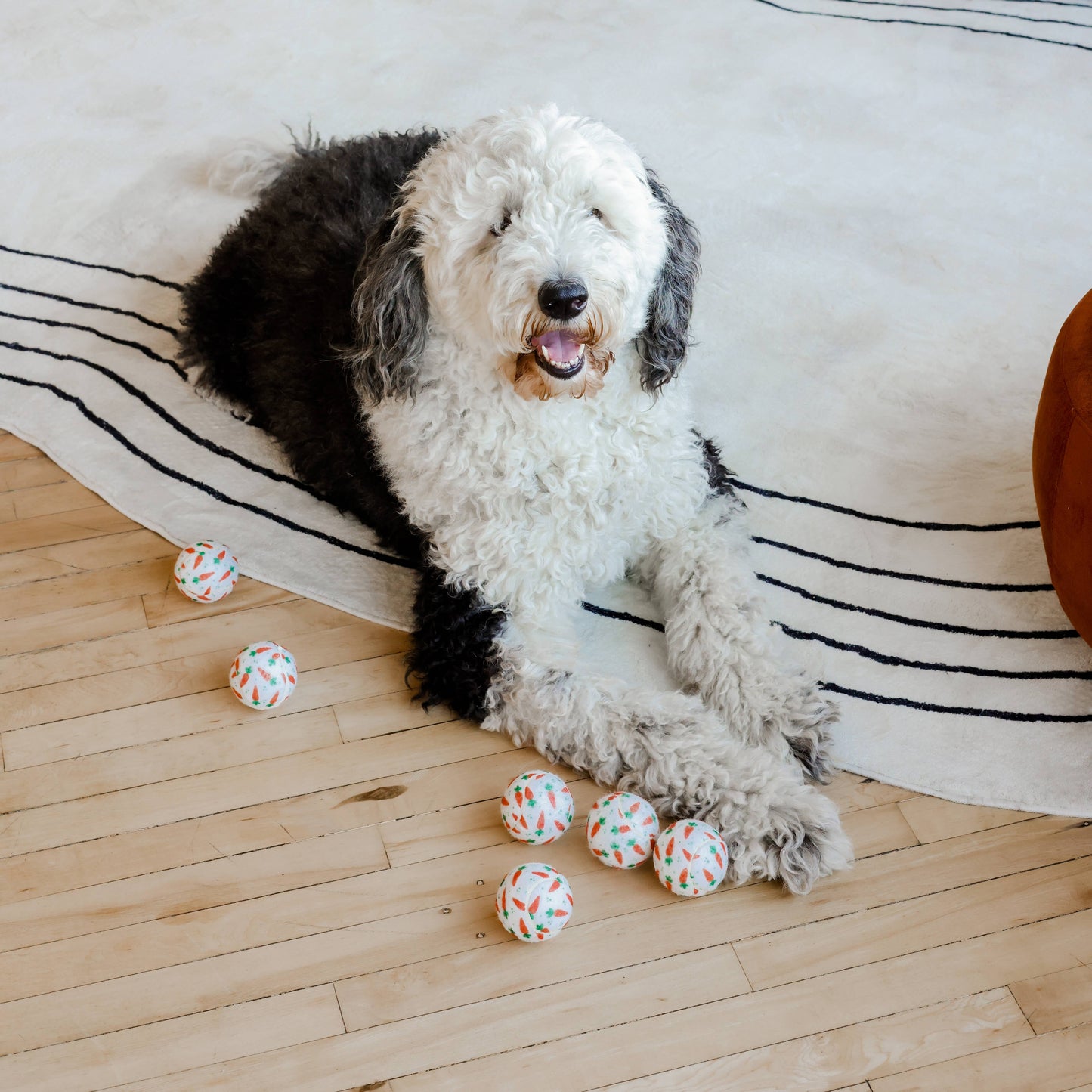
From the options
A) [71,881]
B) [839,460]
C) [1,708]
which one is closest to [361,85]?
[839,460]

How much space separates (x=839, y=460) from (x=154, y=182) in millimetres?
2253

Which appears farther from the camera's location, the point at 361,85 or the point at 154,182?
the point at 361,85

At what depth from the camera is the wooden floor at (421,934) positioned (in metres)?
→ 1.64

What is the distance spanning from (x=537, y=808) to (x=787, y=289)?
1.68 metres

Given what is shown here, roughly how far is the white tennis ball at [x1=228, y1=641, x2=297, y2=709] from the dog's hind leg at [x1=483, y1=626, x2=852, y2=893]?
402 mm

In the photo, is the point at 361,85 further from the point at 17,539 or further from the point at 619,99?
the point at 17,539

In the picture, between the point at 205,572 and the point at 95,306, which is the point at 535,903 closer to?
the point at 205,572

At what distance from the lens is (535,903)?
5.62ft

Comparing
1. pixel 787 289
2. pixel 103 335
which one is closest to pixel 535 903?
pixel 787 289

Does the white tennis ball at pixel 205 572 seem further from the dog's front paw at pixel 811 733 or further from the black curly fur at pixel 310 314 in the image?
the dog's front paw at pixel 811 733

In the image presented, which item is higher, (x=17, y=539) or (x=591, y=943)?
(x=591, y=943)

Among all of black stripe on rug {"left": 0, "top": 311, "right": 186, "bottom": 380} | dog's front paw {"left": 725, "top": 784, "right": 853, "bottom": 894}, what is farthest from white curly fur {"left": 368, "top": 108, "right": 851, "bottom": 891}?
black stripe on rug {"left": 0, "top": 311, "right": 186, "bottom": 380}

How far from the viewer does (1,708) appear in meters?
2.21

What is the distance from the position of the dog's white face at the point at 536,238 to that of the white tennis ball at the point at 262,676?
718 mm
